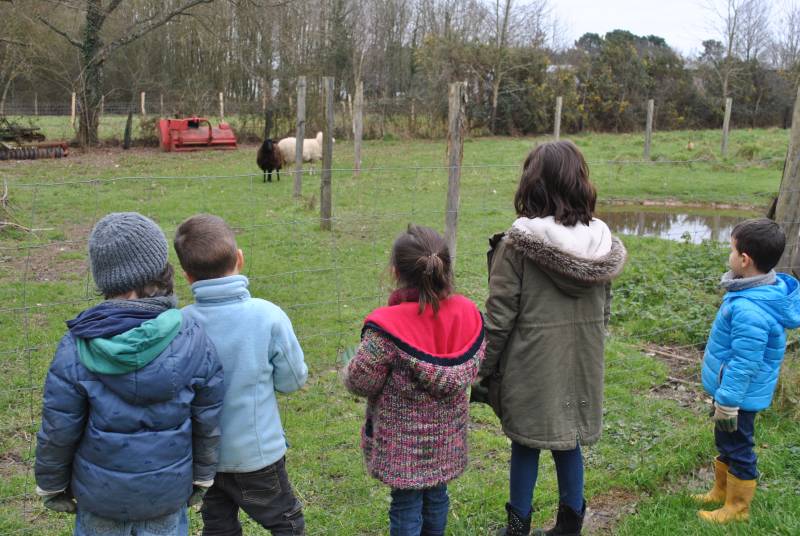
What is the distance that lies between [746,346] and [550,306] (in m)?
1.03

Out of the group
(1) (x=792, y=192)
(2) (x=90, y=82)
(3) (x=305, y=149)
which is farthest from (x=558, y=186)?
(2) (x=90, y=82)

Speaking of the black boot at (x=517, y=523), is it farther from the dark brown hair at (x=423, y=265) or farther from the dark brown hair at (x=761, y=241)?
the dark brown hair at (x=761, y=241)

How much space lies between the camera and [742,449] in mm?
3150

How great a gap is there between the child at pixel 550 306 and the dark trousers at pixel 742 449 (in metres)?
0.86

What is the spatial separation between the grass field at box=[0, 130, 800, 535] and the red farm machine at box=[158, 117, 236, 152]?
4813 millimetres

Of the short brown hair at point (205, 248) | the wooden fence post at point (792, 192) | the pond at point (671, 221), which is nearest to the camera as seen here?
the short brown hair at point (205, 248)

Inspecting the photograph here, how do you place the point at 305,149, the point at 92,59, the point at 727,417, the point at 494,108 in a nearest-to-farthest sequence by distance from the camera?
the point at 727,417
the point at 305,149
the point at 92,59
the point at 494,108

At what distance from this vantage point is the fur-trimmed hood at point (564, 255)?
2.51 metres

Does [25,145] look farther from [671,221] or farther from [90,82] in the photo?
[671,221]

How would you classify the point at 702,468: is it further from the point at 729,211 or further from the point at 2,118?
the point at 2,118

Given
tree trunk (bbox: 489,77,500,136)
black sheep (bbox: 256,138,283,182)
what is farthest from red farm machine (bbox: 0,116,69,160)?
tree trunk (bbox: 489,77,500,136)

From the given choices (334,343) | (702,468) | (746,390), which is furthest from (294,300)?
(746,390)

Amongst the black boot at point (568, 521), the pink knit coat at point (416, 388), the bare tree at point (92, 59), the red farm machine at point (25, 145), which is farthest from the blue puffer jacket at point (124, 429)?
the bare tree at point (92, 59)

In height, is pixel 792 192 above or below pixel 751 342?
above
